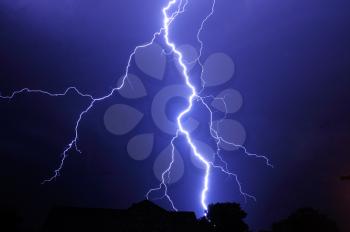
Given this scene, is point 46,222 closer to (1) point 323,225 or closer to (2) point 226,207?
(2) point 226,207

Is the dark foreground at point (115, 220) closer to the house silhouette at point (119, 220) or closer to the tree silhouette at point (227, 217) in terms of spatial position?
the house silhouette at point (119, 220)

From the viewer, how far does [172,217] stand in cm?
2577

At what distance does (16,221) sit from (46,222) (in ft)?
16.4

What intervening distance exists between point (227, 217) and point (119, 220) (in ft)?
33.3

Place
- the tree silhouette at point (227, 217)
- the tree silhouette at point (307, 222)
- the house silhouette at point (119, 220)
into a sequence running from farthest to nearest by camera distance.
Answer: the tree silhouette at point (307, 222), the tree silhouette at point (227, 217), the house silhouette at point (119, 220)

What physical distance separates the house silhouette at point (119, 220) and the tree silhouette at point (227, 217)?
15.4 feet

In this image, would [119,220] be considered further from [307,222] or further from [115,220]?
[307,222]

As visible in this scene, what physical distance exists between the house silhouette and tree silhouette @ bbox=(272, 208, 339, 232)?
11156 mm

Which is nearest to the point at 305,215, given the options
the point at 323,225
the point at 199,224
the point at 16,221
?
the point at 323,225

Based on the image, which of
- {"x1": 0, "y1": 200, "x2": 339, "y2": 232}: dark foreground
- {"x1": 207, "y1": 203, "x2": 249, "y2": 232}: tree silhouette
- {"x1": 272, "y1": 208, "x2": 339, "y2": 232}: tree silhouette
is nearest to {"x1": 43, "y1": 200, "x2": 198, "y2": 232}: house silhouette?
{"x1": 0, "y1": 200, "x2": 339, "y2": 232}: dark foreground

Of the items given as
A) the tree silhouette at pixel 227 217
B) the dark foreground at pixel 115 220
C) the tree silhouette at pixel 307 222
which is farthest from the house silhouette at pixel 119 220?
the tree silhouette at pixel 307 222

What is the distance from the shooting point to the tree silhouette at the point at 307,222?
102 feet

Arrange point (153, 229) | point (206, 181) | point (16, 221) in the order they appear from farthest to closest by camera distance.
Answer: point (16, 221), point (153, 229), point (206, 181)

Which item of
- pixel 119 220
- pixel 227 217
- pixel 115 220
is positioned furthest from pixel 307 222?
pixel 115 220
